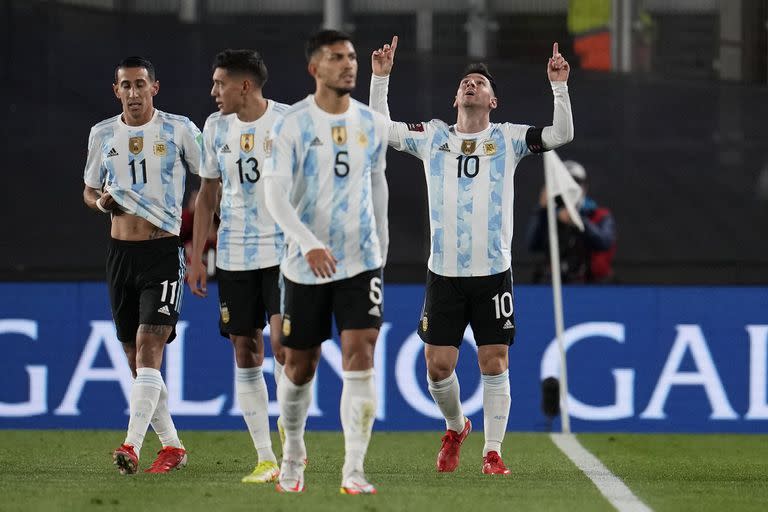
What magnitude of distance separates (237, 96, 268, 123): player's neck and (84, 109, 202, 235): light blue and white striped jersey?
518mm

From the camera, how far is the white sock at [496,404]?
801 centimetres

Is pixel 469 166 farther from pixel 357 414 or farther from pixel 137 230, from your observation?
pixel 357 414

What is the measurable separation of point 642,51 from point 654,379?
304 centimetres

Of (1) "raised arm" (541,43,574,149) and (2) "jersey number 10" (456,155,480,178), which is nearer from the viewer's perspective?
(1) "raised arm" (541,43,574,149)

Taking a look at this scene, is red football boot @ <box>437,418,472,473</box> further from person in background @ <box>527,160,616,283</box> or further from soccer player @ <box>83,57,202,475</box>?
person in background @ <box>527,160,616,283</box>

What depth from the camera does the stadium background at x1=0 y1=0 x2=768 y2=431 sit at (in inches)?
479

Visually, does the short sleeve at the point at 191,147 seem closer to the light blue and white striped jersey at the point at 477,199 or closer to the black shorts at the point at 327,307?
the light blue and white striped jersey at the point at 477,199

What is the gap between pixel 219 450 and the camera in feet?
30.7

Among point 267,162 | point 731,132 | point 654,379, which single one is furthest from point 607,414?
point 267,162

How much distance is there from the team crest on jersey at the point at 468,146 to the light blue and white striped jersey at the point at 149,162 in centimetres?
138

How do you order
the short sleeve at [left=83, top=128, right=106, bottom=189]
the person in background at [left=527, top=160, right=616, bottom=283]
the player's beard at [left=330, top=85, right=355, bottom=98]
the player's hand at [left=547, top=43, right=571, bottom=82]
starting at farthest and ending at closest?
the person in background at [left=527, top=160, right=616, bottom=283] < the short sleeve at [left=83, top=128, right=106, bottom=189] < the player's hand at [left=547, top=43, right=571, bottom=82] < the player's beard at [left=330, top=85, right=355, bottom=98]

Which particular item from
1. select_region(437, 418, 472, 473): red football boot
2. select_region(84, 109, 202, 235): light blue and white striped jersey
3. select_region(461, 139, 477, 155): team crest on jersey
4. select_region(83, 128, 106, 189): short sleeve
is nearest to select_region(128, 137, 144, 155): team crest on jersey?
select_region(84, 109, 202, 235): light blue and white striped jersey

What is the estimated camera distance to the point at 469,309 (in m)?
8.09

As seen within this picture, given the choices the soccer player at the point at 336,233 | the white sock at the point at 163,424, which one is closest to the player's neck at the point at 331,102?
the soccer player at the point at 336,233
